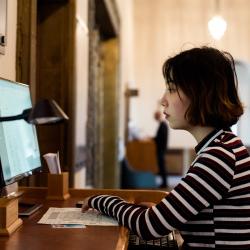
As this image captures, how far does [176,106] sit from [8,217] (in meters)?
0.56

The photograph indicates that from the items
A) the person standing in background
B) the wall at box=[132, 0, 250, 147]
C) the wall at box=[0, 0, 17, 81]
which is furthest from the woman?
the wall at box=[132, 0, 250, 147]

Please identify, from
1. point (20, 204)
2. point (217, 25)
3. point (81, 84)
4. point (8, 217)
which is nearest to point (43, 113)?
point (8, 217)

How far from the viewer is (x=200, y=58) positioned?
1.40 m

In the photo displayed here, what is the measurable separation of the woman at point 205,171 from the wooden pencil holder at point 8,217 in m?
0.28

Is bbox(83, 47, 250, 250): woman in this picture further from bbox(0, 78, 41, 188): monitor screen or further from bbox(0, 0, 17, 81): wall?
bbox(0, 0, 17, 81): wall

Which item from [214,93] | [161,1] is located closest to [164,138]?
[161,1]

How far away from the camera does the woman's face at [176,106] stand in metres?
1.42

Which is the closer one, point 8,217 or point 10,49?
point 8,217

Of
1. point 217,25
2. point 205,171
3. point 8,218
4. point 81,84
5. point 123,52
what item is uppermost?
point 217,25

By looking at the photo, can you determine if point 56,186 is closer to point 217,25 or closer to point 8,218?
point 8,218

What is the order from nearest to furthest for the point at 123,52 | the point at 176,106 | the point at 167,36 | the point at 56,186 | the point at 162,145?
1. the point at 176,106
2. the point at 56,186
3. the point at 123,52
4. the point at 162,145
5. the point at 167,36

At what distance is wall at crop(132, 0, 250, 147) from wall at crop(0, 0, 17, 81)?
8.00 meters

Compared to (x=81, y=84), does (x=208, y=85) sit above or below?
below

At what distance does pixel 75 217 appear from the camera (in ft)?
4.88
